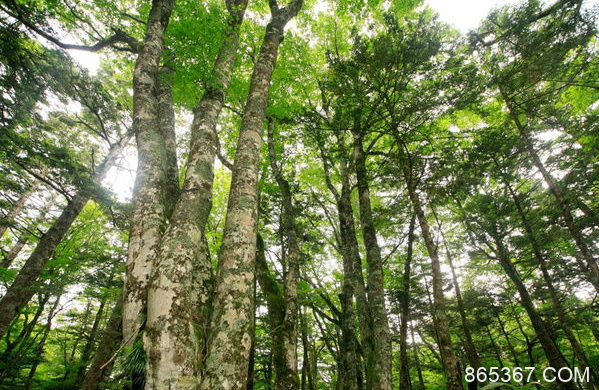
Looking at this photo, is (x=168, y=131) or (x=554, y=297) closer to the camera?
(x=168, y=131)

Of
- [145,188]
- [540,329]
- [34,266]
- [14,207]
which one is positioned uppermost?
[14,207]

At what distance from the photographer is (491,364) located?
17.7 m

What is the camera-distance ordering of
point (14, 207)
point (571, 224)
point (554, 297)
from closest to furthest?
point (571, 224)
point (554, 297)
point (14, 207)

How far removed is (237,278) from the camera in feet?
9.02

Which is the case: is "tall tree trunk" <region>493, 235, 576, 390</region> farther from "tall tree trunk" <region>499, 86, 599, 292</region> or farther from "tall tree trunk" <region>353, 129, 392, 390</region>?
"tall tree trunk" <region>353, 129, 392, 390</region>

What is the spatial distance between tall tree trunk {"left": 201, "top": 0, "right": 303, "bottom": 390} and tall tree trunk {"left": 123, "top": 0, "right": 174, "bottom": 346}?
0.91m

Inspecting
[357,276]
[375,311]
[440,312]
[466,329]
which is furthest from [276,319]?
[466,329]

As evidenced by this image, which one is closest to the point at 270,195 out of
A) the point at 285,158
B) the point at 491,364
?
the point at 285,158

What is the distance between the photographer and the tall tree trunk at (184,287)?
7.62 ft

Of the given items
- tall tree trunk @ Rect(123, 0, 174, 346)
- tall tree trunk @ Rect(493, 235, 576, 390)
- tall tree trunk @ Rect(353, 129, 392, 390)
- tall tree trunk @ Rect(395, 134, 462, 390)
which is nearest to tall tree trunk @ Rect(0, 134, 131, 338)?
tall tree trunk @ Rect(123, 0, 174, 346)

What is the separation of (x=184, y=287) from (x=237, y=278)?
21.7 inches

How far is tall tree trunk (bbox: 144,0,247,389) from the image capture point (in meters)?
2.32

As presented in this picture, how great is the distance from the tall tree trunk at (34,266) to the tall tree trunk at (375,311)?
8.89 m

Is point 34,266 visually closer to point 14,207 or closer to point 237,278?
point 14,207
